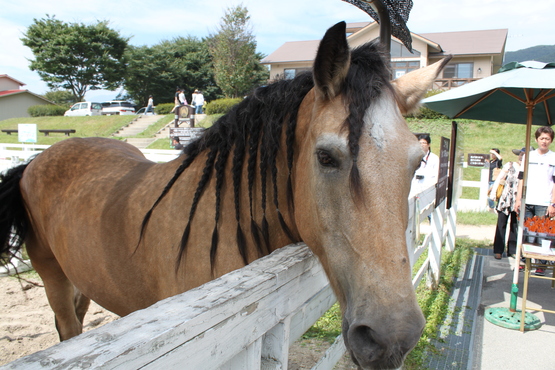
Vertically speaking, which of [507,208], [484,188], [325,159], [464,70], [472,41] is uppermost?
[472,41]

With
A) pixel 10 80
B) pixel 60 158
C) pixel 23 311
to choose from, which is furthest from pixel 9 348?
pixel 10 80

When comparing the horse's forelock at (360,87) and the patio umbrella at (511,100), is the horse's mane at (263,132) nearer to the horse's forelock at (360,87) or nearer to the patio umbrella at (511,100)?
the horse's forelock at (360,87)

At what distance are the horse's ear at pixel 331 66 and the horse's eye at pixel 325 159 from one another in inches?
11.0

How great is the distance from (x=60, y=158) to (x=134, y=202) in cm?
128

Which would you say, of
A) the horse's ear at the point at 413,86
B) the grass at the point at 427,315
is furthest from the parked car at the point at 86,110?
the horse's ear at the point at 413,86

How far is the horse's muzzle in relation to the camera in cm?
115

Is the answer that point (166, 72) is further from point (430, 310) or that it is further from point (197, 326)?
point (197, 326)

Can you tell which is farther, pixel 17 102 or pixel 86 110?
pixel 17 102

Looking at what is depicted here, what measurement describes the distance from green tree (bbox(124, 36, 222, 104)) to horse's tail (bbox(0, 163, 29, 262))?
145 feet

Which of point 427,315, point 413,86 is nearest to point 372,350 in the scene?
point 413,86

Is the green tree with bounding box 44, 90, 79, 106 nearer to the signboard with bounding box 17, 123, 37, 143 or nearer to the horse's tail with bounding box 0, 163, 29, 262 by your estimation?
the signboard with bounding box 17, 123, 37, 143

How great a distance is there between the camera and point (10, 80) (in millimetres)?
62062

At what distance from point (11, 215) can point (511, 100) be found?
226 inches

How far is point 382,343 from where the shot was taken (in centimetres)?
115
